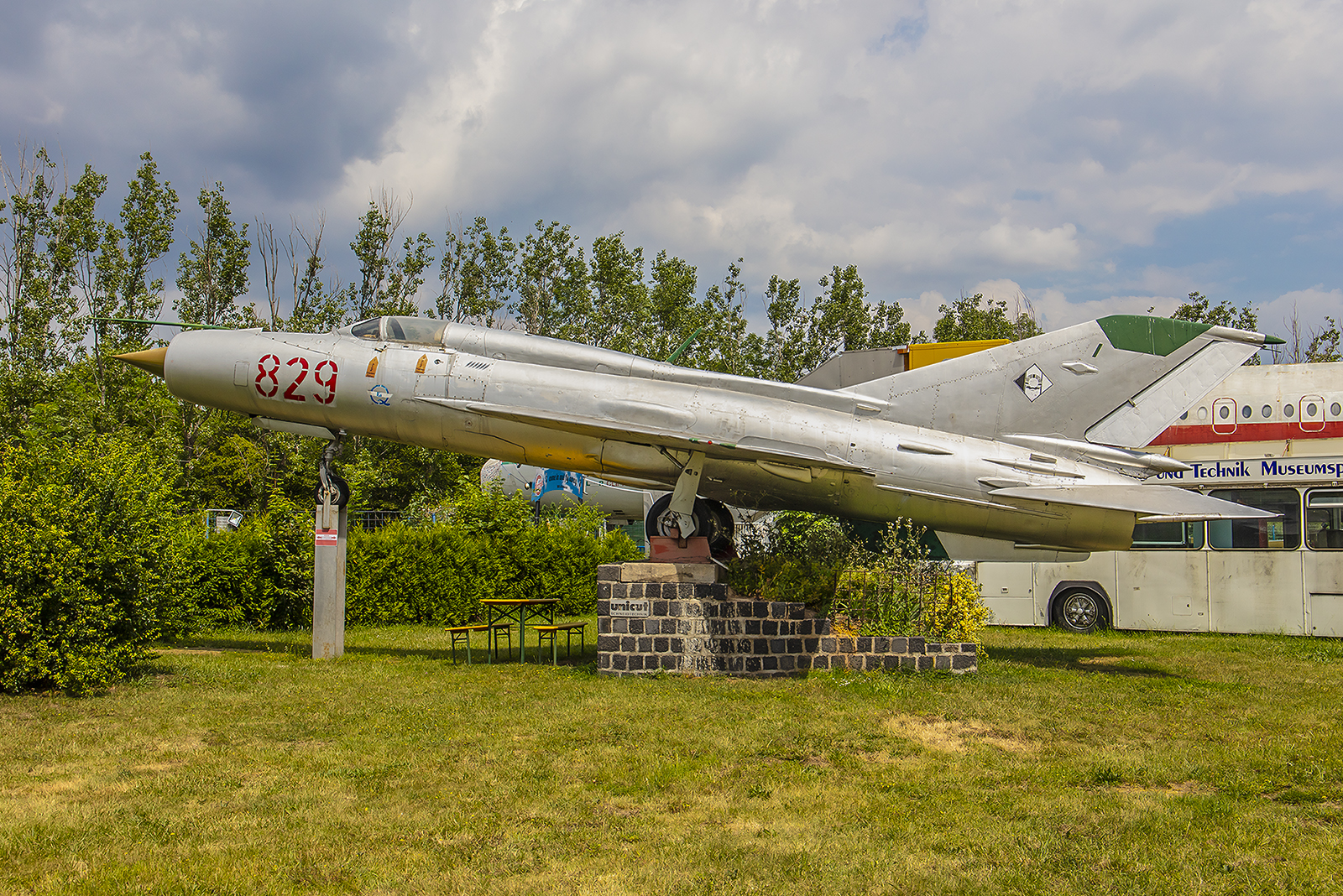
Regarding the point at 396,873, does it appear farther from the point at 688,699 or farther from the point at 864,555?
the point at 864,555

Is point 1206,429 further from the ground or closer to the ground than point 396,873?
further from the ground

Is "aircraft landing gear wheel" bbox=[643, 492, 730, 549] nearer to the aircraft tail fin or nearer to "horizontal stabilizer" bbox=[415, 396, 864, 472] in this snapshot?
"horizontal stabilizer" bbox=[415, 396, 864, 472]

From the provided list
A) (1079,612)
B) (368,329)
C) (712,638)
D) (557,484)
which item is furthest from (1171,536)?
(557,484)

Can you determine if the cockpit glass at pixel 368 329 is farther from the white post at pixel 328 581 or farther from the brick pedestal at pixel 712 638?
the brick pedestal at pixel 712 638

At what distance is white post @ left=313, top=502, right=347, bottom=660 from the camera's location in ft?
41.5

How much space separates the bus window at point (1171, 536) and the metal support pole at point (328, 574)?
12977 mm

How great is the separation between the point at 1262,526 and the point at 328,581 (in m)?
15.1

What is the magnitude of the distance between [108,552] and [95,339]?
79.4 ft

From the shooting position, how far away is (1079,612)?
1672cm

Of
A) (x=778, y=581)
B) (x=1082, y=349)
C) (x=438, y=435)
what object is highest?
(x=1082, y=349)

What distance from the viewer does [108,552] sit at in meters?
9.52

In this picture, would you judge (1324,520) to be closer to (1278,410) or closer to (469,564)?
(1278,410)

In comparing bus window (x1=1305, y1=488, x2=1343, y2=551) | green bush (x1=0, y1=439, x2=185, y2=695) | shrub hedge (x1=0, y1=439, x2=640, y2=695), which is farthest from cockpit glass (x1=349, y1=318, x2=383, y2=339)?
bus window (x1=1305, y1=488, x2=1343, y2=551)

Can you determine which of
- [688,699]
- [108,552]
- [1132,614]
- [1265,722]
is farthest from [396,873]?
[1132,614]
